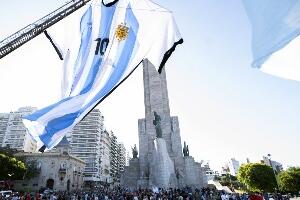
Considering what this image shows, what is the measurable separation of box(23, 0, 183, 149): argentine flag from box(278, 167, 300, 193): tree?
53234 millimetres

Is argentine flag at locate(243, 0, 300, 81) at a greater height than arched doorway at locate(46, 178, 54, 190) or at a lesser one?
lesser

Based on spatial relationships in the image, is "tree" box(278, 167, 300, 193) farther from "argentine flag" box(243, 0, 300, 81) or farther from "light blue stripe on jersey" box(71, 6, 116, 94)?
"argentine flag" box(243, 0, 300, 81)

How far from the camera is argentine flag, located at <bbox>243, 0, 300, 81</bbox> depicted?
10.6ft

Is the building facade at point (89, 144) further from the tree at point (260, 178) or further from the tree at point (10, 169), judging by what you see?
the tree at point (260, 178)

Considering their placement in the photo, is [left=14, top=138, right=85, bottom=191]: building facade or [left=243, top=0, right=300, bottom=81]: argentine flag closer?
[left=243, top=0, right=300, bottom=81]: argentine flag

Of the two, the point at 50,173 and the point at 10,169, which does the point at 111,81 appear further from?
the point at 50,173

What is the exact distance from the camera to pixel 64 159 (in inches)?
2400

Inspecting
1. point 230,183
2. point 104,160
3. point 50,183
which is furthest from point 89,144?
point 230,183

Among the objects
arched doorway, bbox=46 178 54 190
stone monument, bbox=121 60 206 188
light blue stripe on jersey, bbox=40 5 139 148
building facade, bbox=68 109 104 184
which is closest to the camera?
light blue stripe on jersey, bbox=40 5 139 148

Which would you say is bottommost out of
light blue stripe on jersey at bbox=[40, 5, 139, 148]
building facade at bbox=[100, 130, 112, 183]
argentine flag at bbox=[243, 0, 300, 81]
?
argentine flag at bbox=[243, 0, 300, 81]

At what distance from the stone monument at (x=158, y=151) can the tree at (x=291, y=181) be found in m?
18.0

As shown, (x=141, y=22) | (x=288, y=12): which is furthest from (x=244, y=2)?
(x=141, y=22)

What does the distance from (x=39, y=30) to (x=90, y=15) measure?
12.0 meters

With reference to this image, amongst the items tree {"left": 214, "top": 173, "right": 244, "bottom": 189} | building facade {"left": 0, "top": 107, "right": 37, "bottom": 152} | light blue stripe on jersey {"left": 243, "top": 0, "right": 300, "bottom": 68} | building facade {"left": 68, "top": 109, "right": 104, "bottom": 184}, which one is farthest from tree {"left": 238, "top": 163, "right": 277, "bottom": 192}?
building facade {"left": 0, "top": 107, "right": 37, "bottom": 152}
